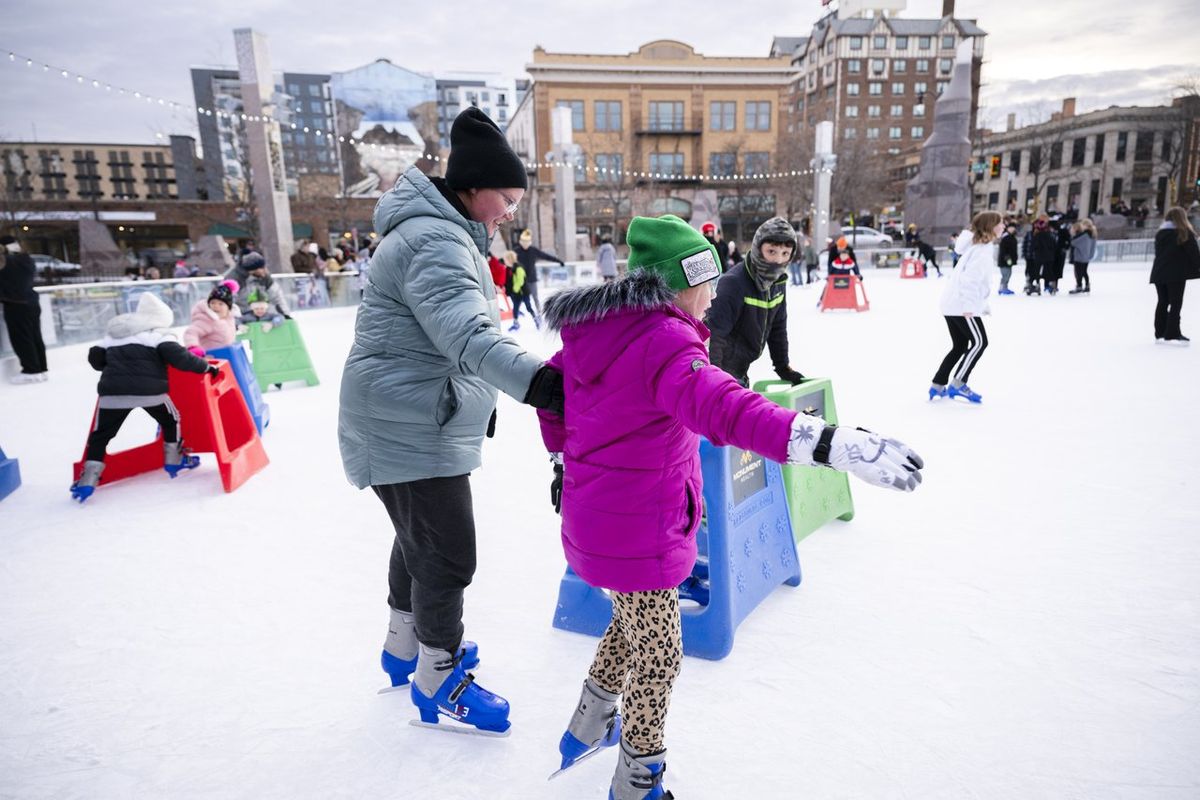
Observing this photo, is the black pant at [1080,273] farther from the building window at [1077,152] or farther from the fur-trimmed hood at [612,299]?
the building window at [1077,152]

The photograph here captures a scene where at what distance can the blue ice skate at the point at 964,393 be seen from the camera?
5098mm

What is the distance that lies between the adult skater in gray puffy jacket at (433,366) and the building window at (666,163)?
41.7 metres

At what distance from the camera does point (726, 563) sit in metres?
2.12

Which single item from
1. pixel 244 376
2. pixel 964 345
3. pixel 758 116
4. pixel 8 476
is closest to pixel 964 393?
pixel 964 345

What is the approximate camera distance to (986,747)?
1.75 m

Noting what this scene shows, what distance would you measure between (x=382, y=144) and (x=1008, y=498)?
139 ft

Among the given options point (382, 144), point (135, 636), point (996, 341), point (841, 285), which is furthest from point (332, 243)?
point (135, 636)

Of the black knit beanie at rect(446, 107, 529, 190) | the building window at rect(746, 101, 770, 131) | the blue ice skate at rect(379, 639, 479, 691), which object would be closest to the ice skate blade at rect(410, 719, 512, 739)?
the blue ice skate at rect(379, 639, 479, 691)

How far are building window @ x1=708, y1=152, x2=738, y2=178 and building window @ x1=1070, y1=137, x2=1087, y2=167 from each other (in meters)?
24.3

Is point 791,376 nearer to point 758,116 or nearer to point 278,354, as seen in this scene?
point 278,354

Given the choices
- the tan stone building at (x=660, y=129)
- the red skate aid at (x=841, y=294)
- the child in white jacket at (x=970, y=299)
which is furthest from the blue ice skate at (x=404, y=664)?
the tan stone building at (x=660, y=129)

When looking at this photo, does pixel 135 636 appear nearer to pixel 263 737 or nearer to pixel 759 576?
pixel 263 737

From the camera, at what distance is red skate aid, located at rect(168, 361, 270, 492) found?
383 centimetres

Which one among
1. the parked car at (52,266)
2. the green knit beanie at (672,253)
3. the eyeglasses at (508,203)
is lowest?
the parked car at (52,266)
